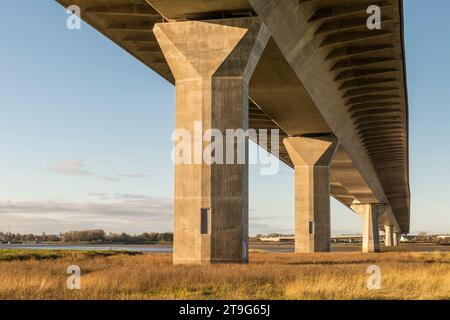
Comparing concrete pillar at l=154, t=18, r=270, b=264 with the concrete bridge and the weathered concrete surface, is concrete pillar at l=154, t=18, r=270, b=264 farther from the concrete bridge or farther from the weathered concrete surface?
the weathered concrete surface

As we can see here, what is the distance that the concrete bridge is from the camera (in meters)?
19.9

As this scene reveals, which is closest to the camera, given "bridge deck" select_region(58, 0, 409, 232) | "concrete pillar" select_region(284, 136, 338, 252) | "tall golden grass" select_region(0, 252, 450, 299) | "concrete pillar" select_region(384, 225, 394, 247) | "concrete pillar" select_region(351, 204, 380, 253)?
"tall golden grass" select_region(0, 252, 450, 299)

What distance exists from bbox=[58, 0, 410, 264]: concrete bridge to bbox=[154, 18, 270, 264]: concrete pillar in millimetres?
34

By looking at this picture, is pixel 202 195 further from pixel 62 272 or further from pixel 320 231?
pixel 320 231

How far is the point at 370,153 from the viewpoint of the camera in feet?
183

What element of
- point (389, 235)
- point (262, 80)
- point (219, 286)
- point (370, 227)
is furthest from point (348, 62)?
point (389, 235)

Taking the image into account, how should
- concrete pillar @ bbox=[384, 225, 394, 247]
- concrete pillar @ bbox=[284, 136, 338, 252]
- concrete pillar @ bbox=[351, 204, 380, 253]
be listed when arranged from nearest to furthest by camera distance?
concrete pillar @ bbox=[284, 136, 338, 252] < concrete pillar @ bbox=[351, 204, 380, 253] < concrete pillar @ bbox=[384, 225, 394, 247]

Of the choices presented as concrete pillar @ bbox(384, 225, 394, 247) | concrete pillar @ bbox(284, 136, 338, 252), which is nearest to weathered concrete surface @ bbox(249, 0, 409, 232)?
concrete pillar @ bbox(284, 136, 338, 252)

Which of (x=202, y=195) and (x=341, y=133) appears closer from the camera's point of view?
(x=202, y=195)

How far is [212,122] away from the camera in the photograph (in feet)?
65.4

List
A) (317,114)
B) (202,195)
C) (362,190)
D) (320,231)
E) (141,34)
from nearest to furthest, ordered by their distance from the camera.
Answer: (202,195), (141,34), (317,114), (320,231), (362,190)

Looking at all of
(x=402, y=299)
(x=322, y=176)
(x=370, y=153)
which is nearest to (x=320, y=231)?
(x=322, y=176)

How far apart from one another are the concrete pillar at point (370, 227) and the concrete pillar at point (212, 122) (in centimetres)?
6022
